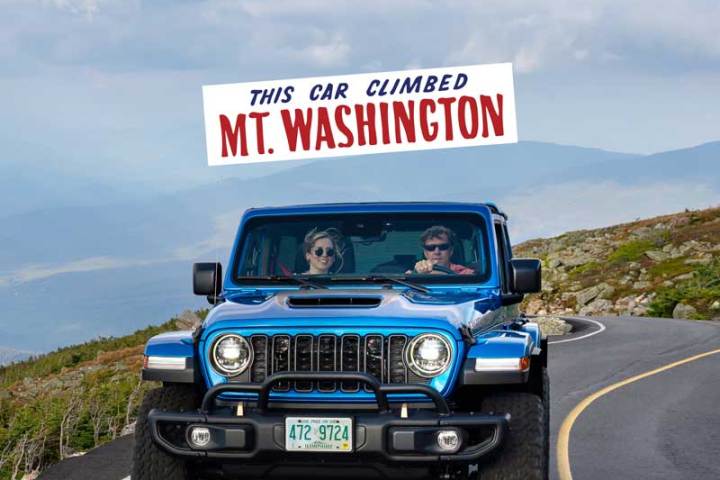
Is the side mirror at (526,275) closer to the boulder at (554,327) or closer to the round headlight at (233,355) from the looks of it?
the round headlight at (233,355)

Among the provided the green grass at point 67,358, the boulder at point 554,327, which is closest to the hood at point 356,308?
the boulder at point 554,327

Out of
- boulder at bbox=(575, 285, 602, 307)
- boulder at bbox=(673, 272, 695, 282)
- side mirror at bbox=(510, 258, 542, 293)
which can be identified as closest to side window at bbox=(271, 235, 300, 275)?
side mirror at bbox=(510, 258, 542, 293)

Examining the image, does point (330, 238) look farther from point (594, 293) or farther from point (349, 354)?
point (594, 293)

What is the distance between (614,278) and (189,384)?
53.4 meters

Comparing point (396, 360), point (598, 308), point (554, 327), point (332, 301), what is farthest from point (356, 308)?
point (598, 308)

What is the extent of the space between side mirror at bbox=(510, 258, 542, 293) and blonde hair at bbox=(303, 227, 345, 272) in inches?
48.0

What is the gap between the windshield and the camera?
810 centimetres

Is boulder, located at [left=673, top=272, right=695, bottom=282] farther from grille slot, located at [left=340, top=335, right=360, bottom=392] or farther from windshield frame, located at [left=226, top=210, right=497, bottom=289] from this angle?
grille slot, located at [left=340, top=335, right=360, bottom=392]

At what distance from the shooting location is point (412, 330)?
6.56m

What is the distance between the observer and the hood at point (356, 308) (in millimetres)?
6633

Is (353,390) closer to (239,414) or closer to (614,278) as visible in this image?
(239,414)

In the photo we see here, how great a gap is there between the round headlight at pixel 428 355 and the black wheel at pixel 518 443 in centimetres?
36

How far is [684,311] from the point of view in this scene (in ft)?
144

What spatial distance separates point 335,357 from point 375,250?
1730 millimetres
